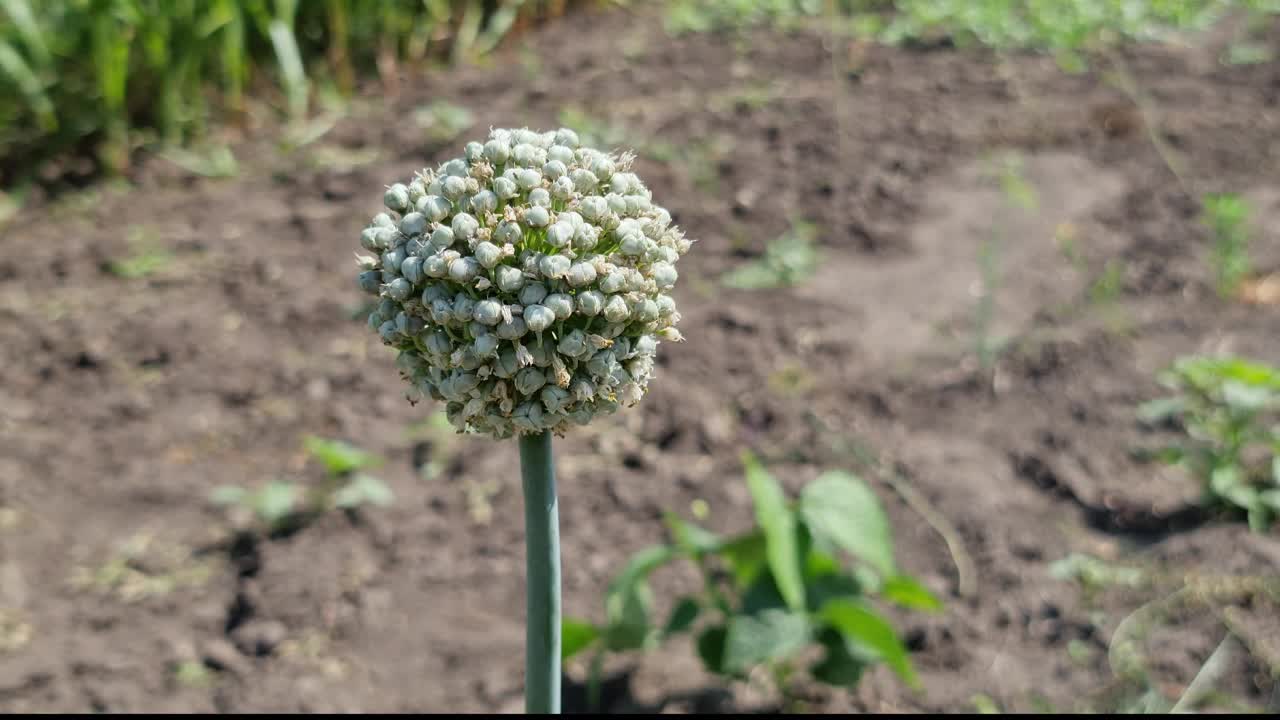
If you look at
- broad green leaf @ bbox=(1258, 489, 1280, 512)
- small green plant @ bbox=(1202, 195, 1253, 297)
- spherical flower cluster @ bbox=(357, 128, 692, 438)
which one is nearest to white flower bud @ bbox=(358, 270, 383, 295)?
spherical flower cluster @ bbox=(357, 128, 692, 438)

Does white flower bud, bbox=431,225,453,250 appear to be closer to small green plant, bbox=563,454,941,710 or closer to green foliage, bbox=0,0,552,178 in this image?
small green plant, bbox=563,454,941,710

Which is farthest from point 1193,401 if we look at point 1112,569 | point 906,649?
point 906,649

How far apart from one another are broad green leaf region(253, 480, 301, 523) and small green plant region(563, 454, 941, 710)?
3.35 ft

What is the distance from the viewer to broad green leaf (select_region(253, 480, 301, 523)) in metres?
2.98

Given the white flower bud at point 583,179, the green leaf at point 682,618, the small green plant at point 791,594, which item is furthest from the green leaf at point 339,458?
the white flower bud at point 583,179

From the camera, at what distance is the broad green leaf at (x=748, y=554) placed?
2.31 metres

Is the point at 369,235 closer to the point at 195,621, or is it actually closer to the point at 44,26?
the point at 195,621

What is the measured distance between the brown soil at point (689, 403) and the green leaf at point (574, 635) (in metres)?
0.33

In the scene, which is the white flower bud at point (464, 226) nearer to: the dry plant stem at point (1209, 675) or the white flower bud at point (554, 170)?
the white flower bud at point (554, 170)

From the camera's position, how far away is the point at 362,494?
300cm

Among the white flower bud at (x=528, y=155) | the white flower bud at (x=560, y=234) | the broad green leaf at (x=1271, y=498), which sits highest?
the white flower bud at (x=528, y=155)

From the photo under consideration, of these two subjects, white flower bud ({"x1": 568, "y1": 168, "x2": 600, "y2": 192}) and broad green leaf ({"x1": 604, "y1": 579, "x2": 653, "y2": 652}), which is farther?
broad green leaf ({"x1": 604, "y1": 579, "x2": 653, "y2": 652})

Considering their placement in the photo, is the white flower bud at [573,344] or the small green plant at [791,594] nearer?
the white flower bud at [573,344]

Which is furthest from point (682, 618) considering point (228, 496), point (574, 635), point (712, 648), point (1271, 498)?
point (1271, 498)
